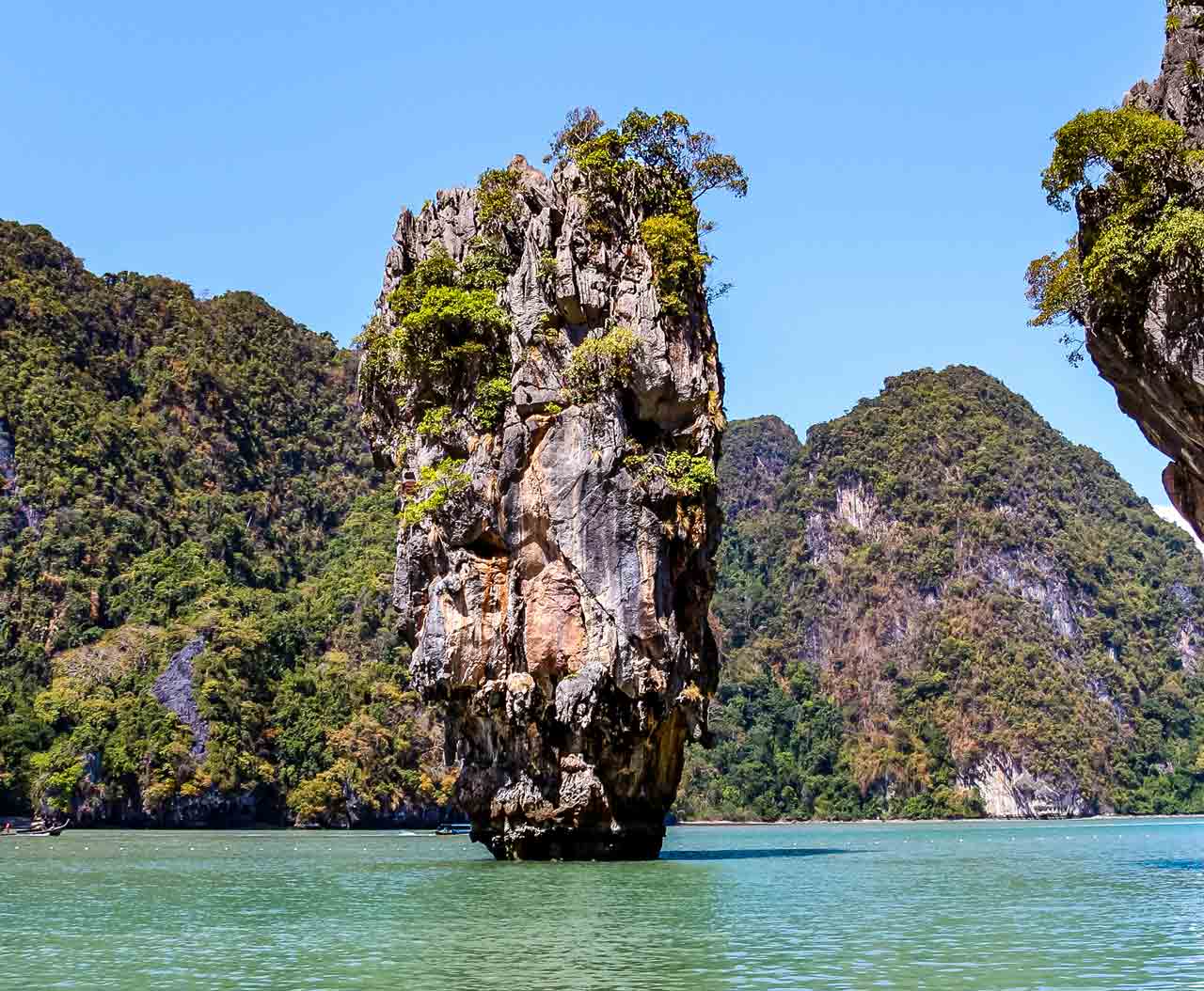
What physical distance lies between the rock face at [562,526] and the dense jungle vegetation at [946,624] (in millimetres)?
62430

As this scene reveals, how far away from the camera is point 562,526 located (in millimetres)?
31328

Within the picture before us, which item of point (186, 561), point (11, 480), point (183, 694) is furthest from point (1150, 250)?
point (11, 480)

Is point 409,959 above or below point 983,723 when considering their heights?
below

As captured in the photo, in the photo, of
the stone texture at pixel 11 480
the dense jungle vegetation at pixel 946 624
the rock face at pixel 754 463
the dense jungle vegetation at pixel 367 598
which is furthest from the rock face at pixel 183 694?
the rock face at pixel 754 463

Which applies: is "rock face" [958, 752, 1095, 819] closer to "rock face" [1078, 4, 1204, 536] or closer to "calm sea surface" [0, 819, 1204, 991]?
"calm sea surface" [0, 819, 1204, 991]

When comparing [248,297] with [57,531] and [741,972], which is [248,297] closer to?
[57,531]

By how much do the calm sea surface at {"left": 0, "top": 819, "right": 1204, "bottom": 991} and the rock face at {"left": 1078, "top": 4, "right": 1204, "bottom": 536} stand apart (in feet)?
22.6

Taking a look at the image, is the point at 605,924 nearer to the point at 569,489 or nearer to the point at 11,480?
the point at 569,489

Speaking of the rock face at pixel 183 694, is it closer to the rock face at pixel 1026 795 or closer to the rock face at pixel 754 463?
the rock face at pixel 1026 795

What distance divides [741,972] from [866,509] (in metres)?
117

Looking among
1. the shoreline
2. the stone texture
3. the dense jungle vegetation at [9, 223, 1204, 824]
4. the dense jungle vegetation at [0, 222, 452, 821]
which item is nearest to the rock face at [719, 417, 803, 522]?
the dense jungle vegetation at [9, 223, 1204, 824]

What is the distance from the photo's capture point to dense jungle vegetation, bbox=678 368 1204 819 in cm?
A: 10138

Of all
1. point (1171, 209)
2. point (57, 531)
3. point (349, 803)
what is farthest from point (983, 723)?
point (1171, 209)

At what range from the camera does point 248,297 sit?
113688mm
